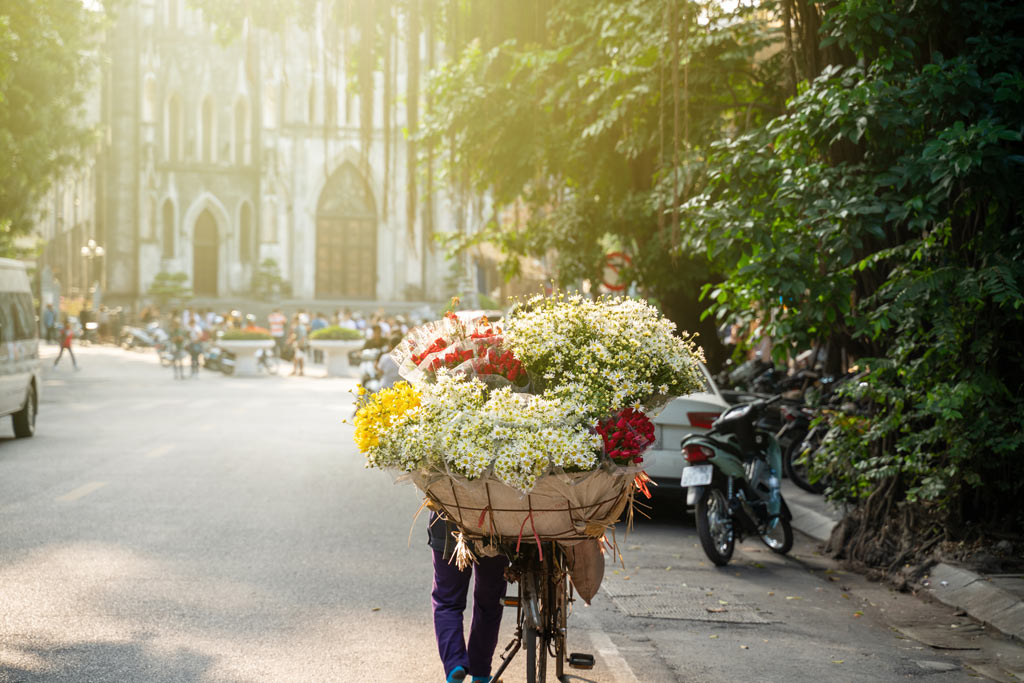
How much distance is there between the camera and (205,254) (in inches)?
2307

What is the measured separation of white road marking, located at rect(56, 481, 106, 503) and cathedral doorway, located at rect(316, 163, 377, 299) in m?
47.5

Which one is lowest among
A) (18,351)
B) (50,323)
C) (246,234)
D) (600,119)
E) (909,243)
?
(50,323)

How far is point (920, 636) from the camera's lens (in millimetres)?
6594

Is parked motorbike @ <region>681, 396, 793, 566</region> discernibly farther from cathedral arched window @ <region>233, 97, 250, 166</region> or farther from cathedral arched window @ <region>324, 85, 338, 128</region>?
cathedral arched window @ <region>233, 97, 250, 166</region>

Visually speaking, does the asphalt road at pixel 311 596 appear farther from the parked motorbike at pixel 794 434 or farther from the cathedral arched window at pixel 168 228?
the cathedral arched window at pixel 168 228

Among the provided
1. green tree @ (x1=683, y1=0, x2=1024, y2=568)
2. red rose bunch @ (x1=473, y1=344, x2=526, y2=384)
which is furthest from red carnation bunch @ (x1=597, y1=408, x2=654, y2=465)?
green tree @ (x1=683, y1=0, x2=1024, y2=568)

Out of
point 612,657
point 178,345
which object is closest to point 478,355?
point 612,657

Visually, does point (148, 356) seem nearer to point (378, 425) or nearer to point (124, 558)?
point (124, 558)

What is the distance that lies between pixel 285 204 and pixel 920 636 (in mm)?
53144

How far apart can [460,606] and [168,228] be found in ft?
185

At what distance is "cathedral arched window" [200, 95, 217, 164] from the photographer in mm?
58406

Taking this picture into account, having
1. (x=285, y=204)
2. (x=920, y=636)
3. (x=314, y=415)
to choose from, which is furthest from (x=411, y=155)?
(x=285, y=204)

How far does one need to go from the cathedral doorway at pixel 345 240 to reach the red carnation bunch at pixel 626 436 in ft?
180

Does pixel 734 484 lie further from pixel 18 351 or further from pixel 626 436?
pixel 18 351
